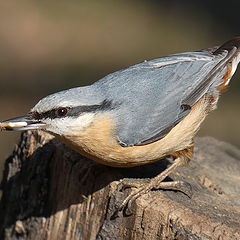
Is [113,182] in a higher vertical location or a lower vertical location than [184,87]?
lower

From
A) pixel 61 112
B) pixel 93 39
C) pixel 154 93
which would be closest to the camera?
pixel 61 112

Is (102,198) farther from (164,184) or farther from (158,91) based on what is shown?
(158,91)

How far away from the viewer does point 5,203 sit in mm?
4867

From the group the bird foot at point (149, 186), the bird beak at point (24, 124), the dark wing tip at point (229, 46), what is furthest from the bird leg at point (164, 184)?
the dark wing tip at point (229, 46)

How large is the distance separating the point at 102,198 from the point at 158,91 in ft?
2.95

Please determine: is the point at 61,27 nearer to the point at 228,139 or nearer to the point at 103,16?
the point at 103,16

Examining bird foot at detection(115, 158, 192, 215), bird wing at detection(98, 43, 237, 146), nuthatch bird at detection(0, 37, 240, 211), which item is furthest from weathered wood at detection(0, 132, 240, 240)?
bird wing at detection(98, 43, 237, 146)

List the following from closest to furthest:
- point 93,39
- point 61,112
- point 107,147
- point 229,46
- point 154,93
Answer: point 61,112 < point 107,147 < point 154,93 < point 229,46 < point 93,39

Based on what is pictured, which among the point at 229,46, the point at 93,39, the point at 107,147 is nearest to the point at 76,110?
the point at 107,147

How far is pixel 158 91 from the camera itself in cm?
409

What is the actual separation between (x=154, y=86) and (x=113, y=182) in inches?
30.6

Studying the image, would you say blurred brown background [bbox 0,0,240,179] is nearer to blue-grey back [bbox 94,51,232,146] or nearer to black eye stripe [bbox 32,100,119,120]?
blue-grey back [bbox 94,51,232,146]

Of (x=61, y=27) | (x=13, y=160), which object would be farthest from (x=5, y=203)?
(x=61, y=27)

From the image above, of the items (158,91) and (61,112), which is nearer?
(61,112)
